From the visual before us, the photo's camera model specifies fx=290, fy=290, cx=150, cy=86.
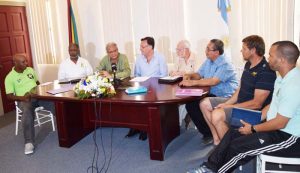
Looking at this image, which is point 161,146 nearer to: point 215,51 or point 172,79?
point 172,79

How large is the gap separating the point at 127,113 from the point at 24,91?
146cm

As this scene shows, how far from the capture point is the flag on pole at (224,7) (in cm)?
399

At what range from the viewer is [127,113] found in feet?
9.93

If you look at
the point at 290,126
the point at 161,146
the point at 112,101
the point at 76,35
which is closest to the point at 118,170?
the point at 161,146

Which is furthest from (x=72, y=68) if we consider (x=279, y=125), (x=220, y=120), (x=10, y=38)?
(x=279, y=125)

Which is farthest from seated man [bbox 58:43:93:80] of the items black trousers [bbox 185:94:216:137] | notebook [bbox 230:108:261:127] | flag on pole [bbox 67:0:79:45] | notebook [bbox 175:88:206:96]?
notebook [bbox 230:108:261:127]

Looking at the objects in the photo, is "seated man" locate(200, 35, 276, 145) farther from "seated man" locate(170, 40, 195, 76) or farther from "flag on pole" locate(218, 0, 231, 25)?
"flag on pole" locate(218, 0, 231, 25)

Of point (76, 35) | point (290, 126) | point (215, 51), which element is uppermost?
point (76, 35)

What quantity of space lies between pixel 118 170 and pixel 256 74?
1491 millimetres

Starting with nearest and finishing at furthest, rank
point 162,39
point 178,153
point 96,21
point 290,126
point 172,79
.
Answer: point 290,126
point 178,153
point 172,79
point 162,39
point 96,21

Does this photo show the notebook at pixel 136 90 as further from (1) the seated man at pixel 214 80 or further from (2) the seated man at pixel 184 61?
(2) the seated man at pixel 184 61

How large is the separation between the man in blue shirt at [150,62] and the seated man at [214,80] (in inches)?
21.3

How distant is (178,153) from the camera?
2936mm

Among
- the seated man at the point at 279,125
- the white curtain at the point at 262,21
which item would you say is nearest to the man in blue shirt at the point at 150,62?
the white curtain at the point at 262,21
